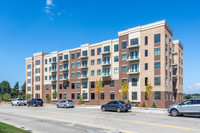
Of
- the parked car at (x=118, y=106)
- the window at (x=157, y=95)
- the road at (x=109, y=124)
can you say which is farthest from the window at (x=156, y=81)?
the road at (x=109, y=124)

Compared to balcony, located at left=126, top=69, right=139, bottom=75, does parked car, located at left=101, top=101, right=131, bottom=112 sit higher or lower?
lower

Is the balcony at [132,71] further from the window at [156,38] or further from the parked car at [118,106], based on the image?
the parked car at [118,106]

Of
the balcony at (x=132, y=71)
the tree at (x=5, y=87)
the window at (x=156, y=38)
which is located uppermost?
the window at (x=156, y=38)

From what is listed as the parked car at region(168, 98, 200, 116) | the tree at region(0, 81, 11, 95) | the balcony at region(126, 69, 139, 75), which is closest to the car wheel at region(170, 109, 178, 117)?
the parked car at region(168, 98, 200, 116)

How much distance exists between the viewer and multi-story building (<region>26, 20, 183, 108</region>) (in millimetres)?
37656

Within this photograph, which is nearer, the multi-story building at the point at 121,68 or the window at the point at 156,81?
the window at the point at 156,81

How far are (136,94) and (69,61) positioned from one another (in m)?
24.8

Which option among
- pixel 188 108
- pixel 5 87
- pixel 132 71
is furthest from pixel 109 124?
pixel 5 87

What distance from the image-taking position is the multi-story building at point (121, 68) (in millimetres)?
37656

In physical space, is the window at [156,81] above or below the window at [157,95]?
above

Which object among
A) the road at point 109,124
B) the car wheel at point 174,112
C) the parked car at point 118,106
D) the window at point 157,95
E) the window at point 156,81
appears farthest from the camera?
the window at point 156,81

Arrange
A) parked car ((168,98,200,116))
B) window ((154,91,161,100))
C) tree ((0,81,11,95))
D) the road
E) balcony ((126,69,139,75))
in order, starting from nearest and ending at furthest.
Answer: the road, parked car ((168,98,200,116)), window ((154,91,161,100)), balcony ((126,69,139,75)), tree ((0,81,11,95))

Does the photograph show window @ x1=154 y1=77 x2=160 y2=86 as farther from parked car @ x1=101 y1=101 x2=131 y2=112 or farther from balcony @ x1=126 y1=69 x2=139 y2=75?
parked car @ x1=101 y1=101 x2=131 y2=112

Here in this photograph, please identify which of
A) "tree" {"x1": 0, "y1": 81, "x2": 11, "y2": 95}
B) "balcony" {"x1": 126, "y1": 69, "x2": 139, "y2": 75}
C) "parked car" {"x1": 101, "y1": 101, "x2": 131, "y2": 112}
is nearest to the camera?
"parked car" {"x1": 101, "y1": 101, "x2": 131, "y2": 112}
